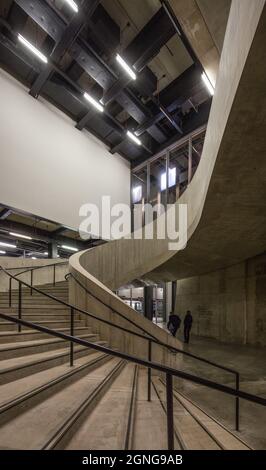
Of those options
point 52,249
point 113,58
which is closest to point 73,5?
point 113,58

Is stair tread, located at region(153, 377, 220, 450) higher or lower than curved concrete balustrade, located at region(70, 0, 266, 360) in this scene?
lower

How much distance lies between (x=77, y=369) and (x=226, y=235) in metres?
5.16

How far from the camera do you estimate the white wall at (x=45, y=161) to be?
32.7ft

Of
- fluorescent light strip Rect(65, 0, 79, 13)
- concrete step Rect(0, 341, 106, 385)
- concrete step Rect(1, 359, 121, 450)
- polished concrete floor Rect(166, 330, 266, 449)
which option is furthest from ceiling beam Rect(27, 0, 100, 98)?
polished concrete floor Rect(166, 330, 266, 449)

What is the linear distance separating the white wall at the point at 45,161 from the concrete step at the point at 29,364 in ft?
24.5

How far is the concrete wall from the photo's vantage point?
977 cm

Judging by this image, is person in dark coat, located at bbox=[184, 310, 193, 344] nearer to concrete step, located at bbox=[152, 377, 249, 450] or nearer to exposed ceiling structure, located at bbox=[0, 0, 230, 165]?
concrete step, located at bbox=[152, 377, 249, 450]

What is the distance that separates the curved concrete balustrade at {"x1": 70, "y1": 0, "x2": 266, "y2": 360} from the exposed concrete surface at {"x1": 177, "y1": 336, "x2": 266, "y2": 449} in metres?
1.31

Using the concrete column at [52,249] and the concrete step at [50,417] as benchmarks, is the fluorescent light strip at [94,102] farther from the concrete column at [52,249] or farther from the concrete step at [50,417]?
the concrete step at [50,417]

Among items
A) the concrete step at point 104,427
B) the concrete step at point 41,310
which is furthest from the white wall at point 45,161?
the concrete step at point 104,427

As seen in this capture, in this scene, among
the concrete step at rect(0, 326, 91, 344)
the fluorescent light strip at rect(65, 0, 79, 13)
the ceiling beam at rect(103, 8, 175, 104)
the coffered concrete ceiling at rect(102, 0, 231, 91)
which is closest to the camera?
the concrete step at rect(0, 326, 91, 344)

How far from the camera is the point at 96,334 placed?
5590 millimetres

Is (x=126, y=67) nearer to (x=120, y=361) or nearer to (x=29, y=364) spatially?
(x=120, y=361)
